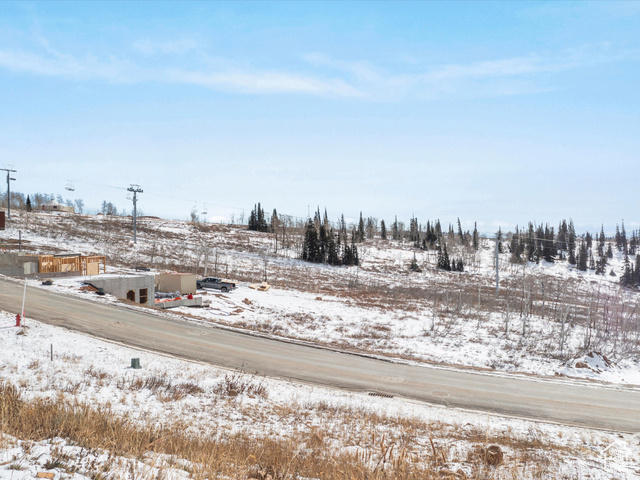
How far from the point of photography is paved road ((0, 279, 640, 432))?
16641mm

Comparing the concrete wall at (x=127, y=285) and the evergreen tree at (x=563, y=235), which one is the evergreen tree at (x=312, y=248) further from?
the evergreen tree at (x=563, y=235)

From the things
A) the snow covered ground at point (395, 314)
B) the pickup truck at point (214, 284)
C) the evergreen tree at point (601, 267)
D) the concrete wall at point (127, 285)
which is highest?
the concrete wall at point (127, 285)

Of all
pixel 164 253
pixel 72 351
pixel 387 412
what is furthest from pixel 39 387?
pixel 164 253

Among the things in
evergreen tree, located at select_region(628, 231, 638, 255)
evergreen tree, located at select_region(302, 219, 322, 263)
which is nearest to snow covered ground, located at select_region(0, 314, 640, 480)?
evergreen tree, located at select_region(302, 219, 322, 263)

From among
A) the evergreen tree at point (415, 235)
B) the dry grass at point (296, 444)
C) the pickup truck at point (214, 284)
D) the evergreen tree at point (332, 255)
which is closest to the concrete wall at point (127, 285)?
the pickup truck at point (214, 284)

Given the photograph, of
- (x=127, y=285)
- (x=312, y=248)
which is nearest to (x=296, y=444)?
(x=127, y=285)

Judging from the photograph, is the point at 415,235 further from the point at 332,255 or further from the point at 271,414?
the point at 271,414

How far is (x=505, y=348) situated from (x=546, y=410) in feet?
49.3

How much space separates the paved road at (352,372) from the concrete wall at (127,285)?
7.44 meters

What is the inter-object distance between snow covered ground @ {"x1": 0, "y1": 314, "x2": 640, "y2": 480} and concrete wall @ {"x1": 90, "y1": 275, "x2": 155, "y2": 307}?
1612 cm

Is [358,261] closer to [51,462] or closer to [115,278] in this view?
[115,278]

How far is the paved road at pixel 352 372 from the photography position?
1664cm

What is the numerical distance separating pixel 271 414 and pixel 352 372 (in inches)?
316

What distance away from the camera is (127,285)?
3469 cm
